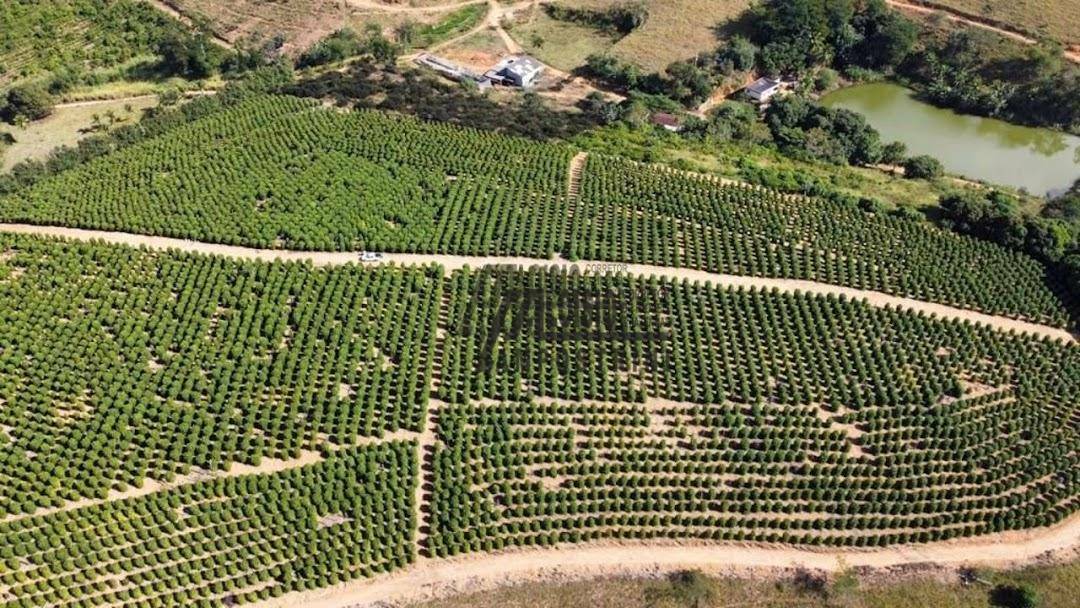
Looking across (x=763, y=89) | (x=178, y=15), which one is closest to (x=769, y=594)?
(x=763, y=89)

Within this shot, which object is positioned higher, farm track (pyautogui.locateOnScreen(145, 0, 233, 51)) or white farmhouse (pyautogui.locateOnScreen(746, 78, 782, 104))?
white farmhouse (pyautogui.locateOnScreen(746, 78, 782, 104))

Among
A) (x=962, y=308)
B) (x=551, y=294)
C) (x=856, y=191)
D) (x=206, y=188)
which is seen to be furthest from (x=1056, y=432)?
(x=206, y=188)

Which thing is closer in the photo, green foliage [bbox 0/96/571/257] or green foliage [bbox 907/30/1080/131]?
green foliage [bbox 0/96/571/257]

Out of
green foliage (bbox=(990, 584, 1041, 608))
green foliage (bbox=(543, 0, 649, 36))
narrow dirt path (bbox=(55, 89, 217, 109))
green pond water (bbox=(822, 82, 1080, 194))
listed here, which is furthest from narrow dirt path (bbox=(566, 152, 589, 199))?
green foliage (bbox=(990, 584, 1041, 608))

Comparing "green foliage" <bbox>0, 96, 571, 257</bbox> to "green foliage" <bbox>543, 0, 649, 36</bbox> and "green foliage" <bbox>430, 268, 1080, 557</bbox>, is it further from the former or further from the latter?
"green foliage" <bbox>543, 0, 649, 36</bbox>

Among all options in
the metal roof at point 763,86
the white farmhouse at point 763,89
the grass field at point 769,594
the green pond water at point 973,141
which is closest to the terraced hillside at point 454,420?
the grass field at point 769,594

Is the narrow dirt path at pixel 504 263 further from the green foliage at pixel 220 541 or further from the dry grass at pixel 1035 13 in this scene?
the dry grass at pixel 1035 13
